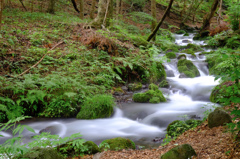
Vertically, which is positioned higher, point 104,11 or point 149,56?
point 104,11

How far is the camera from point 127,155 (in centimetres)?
387

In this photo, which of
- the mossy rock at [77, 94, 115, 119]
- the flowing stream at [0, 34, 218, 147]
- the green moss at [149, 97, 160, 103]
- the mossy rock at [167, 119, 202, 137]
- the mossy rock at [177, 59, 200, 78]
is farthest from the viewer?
the mossy rock at [177, 59, 200, 78]

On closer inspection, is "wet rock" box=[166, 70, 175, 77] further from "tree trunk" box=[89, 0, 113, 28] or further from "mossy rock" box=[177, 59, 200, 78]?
"tree trunk" box=[89, 0, 113, 28]

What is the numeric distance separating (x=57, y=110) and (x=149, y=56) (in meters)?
6.43

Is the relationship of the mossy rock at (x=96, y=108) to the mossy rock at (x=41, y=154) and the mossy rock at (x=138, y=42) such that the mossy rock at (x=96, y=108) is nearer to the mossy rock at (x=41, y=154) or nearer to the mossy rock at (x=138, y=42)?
the mossy rock at (x=41, y=154)

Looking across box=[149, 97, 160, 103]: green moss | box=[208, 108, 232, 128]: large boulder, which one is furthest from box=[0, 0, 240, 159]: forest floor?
box=[149, 97, 160, 103]: green moss

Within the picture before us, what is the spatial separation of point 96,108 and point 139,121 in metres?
1.60

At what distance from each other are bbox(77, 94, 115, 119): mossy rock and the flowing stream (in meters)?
0.23

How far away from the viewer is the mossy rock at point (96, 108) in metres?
6.46

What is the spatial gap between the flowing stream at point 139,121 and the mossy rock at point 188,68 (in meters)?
2.35

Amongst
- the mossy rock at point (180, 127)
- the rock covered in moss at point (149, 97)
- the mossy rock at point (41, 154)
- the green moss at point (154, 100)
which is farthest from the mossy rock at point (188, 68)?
the mossy rock at point (41, 154)

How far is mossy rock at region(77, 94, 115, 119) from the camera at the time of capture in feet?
21.2

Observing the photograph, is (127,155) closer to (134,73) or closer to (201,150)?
(201,150)

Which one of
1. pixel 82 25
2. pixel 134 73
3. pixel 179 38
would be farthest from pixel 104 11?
pixel 179 38
